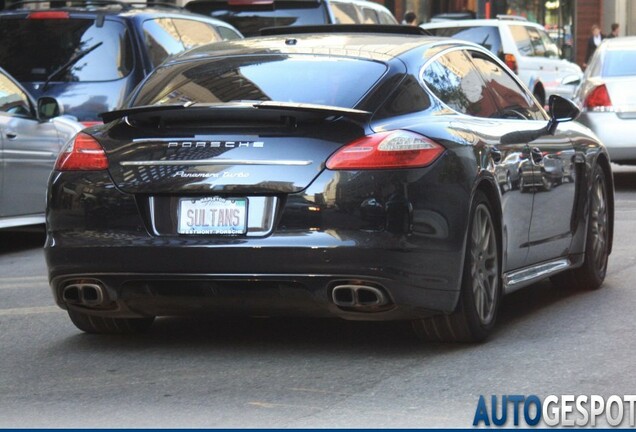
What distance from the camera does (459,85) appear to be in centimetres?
793

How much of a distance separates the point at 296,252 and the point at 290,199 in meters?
0.22

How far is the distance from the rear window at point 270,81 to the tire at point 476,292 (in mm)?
758

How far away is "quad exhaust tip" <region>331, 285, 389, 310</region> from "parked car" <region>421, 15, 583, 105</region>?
1877 centimetres

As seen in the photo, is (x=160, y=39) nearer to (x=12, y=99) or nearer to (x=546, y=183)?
(x=12, y=99)

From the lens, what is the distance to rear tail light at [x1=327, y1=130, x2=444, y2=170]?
681 centimetres

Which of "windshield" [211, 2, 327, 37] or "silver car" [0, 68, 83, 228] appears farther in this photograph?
"windshield" [211, 2, 327, 37]

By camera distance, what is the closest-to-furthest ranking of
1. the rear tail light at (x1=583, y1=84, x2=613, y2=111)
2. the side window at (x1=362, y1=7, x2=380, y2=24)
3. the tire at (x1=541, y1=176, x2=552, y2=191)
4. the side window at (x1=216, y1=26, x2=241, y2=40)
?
1. the tire at (x1=541, y1=176, x2=552, y2=191)
2. the side window at (x1=216, y1=26, x2=241, y2=40)
3. the rear tail light at (x1=583, y1=84, x2=613, y2=111)
4. the side window at (x1=362, y1=7, x2=380, y2=24)

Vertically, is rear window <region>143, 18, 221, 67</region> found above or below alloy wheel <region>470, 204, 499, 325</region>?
below

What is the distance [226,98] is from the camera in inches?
288

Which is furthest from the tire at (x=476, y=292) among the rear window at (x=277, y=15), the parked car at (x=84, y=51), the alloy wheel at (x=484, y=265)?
the rear window at (x=277, y=15)

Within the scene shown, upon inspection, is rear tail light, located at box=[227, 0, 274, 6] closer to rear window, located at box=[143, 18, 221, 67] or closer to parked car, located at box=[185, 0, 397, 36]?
parked car, located at box=[185, 0, 397, 36]

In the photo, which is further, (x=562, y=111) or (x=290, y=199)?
(x=562, y=111)

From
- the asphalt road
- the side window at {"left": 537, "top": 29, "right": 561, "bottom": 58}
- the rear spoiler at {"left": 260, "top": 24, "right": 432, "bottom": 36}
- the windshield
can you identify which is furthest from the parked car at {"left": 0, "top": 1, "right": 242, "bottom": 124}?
the side window at {"left": 537, "top": 29, "right": 561, "bottom": 58}

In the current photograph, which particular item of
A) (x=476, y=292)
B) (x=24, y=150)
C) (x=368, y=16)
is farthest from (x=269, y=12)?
(x=476, y=292)
